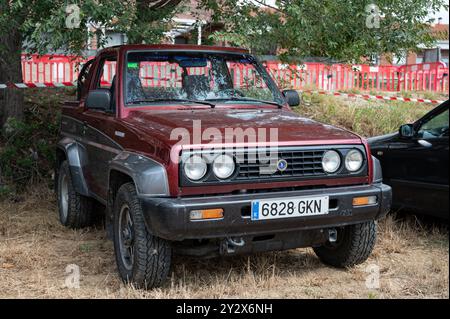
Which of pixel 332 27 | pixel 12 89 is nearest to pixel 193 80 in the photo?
pixel 332 27

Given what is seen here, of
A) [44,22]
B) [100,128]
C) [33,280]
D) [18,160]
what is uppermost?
[44,22]

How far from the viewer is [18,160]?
7.50m

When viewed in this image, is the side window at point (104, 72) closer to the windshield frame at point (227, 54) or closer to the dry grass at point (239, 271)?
the windshield frame at point (227, 54)

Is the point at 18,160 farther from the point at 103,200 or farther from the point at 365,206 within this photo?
the point at 365,206

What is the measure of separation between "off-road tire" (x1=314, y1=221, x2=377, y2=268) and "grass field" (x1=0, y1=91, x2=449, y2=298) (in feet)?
0.32

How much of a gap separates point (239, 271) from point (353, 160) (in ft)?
4.25

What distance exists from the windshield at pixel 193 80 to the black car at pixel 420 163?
120cm

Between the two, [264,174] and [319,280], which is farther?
[319,280]

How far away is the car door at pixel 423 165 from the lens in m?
4.47

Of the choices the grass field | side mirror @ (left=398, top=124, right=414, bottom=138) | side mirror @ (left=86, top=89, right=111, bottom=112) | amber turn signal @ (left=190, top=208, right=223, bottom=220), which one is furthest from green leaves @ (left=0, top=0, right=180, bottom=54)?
side mirror @ (left=398, top=124, right=414, bottom=138)

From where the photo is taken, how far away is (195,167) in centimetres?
353
